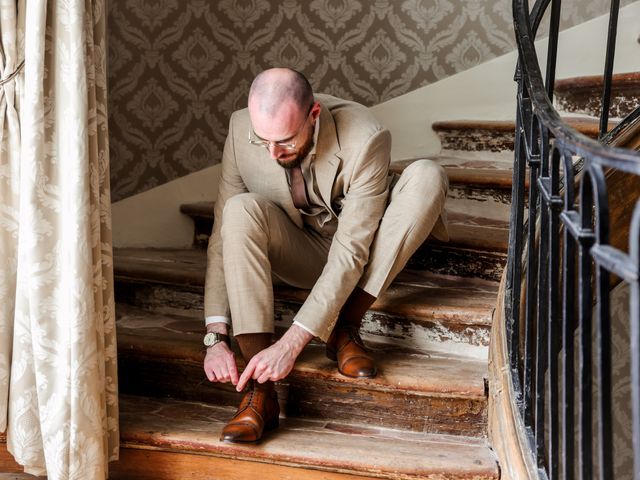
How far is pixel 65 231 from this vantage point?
1.72 metres

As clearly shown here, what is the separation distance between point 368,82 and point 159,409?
1.84 metres

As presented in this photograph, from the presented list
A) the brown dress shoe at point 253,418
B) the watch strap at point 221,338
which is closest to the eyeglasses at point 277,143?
the watch strap at point 221,338

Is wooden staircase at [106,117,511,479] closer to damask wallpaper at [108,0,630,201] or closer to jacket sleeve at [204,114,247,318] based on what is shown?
jacket sleeve at [204,114,247,318]

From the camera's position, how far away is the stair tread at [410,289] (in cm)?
212

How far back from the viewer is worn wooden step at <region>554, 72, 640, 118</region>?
251 centimetres

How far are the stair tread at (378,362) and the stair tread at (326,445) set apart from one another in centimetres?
13

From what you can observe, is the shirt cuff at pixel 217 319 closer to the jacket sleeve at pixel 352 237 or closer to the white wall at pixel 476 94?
the jacket sleeve at pixel 352 237

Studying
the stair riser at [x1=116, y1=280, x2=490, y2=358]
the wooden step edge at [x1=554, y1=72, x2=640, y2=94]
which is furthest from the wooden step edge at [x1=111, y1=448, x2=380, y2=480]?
the wooden step edge at [x1=554, y1=72, x2=640, y2=94]

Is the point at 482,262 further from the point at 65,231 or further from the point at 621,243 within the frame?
the point at 65,231

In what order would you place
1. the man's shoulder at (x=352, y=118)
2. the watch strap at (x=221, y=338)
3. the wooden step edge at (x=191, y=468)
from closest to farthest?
the wooden step edge at (x=191, y=468), the watch strap at (x=221, y=338), the man's shoulder at (x=352, y=118)

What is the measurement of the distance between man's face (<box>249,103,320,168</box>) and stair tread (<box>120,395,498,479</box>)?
75cm

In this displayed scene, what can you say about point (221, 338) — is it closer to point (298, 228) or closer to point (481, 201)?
point (298, 228)

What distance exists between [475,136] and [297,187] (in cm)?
118

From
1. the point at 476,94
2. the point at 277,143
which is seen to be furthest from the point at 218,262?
the point at 476,94
